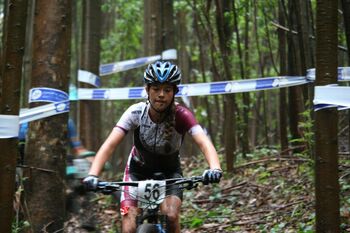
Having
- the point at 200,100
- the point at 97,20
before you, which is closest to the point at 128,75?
the point at 200,100

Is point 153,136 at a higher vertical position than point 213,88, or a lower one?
lower

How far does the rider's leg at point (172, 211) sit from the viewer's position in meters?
4.31

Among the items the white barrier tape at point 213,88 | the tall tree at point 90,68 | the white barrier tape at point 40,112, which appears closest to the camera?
the white barrier tape at point 40,112

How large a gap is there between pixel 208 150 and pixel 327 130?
3.49 ft

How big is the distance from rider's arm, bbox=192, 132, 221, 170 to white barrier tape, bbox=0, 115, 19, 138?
158 centimetres

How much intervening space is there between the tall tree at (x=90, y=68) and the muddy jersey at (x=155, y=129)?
569 centimetres

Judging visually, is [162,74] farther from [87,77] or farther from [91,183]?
[87,77]

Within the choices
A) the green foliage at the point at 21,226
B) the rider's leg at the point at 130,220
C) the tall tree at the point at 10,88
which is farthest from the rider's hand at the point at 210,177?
the green foliage at the point at 21,226

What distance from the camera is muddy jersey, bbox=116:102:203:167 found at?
190 inches

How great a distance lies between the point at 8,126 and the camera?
4184mm

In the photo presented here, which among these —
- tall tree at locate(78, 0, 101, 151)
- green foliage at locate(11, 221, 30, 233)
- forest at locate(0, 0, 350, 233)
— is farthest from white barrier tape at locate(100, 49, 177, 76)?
green foliage at locate(11, 221, 30, 233)

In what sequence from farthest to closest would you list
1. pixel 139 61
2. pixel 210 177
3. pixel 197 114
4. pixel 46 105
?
pixel 197 114, pixel 139 61, pixel 46 105, pixel 210 177

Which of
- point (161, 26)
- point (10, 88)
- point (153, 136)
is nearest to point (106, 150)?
point (153, 136)

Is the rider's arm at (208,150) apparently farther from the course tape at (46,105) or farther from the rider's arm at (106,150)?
the course tape at (46,105)
